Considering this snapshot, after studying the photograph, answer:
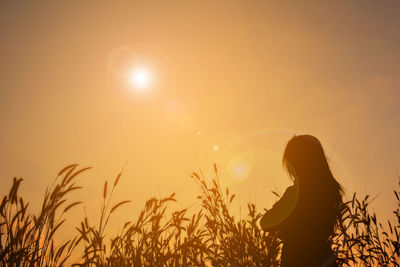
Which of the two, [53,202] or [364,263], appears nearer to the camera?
[53,202]

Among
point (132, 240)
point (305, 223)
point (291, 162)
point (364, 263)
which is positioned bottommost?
point (364, 263)

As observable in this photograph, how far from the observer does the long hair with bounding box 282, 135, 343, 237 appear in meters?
3.15

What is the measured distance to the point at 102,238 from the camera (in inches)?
96.3

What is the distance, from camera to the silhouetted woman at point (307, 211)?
3000 mm

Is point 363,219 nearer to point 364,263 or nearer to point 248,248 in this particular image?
point 364,263

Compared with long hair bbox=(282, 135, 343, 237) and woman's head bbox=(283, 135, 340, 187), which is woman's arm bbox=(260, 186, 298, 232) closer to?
long hair bbox=(282, 135, 343, 237)

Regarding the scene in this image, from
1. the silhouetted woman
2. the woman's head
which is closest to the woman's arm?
the silhouetted woman

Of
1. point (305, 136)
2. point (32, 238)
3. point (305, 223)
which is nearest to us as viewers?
point (32, 238)

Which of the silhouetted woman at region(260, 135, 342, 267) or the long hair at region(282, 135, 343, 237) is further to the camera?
the long hair at region(282, 135, 343, 237)

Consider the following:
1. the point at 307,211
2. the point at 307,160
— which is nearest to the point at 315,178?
the point at 307,160

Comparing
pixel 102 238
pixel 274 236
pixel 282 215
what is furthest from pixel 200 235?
pixel 102 238

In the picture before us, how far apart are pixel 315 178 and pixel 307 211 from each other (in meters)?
0.32

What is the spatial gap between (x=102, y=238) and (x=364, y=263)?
332 centimetres

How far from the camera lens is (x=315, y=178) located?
125 inches
